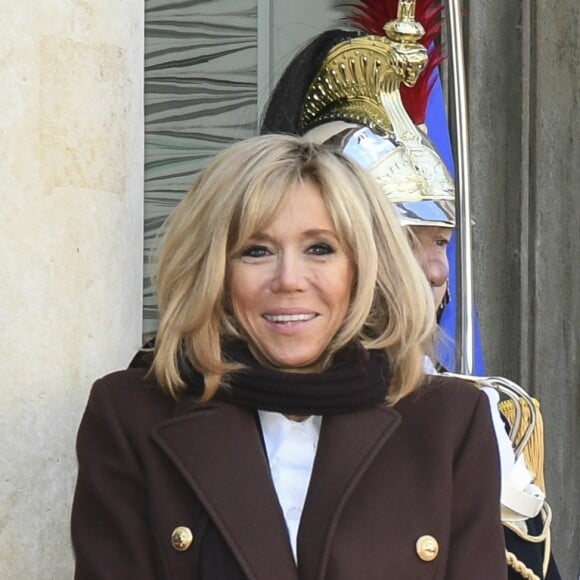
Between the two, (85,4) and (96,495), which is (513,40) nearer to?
(85,4)

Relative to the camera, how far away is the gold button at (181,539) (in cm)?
268

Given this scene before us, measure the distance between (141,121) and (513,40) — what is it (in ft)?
7.64

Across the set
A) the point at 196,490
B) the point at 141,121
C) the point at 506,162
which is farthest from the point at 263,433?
the point at 506,162

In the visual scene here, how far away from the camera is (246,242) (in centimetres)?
277

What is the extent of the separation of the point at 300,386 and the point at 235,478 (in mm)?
194

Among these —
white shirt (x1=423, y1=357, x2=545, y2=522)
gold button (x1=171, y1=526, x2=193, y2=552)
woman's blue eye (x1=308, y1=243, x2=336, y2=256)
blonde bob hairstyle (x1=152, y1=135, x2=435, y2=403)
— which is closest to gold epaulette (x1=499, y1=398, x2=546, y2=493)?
white shirt (x1=423, y1=357, x2=545, y2=522)

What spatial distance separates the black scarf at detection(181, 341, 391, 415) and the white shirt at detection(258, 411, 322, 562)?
0.06 meters

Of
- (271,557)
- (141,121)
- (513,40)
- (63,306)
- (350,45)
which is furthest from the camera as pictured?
(513,40)

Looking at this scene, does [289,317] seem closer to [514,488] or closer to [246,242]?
[246,242]

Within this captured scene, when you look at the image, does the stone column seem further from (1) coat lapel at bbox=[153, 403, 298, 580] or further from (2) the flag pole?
(2) the flag pole

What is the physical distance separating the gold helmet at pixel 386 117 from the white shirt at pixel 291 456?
665 mm

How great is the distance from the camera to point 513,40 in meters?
5.31

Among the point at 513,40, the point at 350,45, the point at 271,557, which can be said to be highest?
the point at 513,40

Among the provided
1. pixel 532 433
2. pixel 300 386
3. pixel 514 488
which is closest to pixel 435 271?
pixel 532 433
